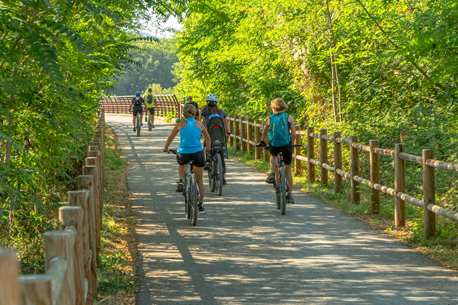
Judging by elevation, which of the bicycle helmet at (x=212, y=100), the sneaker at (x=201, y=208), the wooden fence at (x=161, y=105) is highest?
the wooden fence at (x=161, y=105)

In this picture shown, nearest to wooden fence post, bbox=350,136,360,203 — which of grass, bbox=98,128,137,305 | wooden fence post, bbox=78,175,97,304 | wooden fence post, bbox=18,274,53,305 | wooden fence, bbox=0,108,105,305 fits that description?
grass, bbox=98,128,137,305

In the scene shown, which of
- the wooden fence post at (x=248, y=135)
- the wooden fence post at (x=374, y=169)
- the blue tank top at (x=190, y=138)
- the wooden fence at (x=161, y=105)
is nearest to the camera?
the blue tank top at (x=190, y=138)

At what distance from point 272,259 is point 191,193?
7.59ft

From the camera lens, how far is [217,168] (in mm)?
12008

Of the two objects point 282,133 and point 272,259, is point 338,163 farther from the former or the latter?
point 272,259

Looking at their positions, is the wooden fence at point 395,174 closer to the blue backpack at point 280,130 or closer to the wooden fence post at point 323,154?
the wooden fence post at point 323,154

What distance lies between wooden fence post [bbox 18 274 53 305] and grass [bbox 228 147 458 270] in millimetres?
5867

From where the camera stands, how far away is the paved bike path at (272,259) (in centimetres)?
593

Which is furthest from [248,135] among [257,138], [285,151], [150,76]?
[150,76]

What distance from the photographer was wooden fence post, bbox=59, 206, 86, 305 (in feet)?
12.8

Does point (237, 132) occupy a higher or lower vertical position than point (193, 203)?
higher

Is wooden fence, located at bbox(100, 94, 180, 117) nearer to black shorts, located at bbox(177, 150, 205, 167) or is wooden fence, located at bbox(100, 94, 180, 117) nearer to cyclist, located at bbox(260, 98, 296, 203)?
cyclist, located at bbox(260, 98, 296, 203)

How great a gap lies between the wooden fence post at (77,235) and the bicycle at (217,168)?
778 cm

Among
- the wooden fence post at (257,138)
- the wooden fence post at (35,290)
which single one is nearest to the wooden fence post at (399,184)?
the wooden fence post at (35,290)
